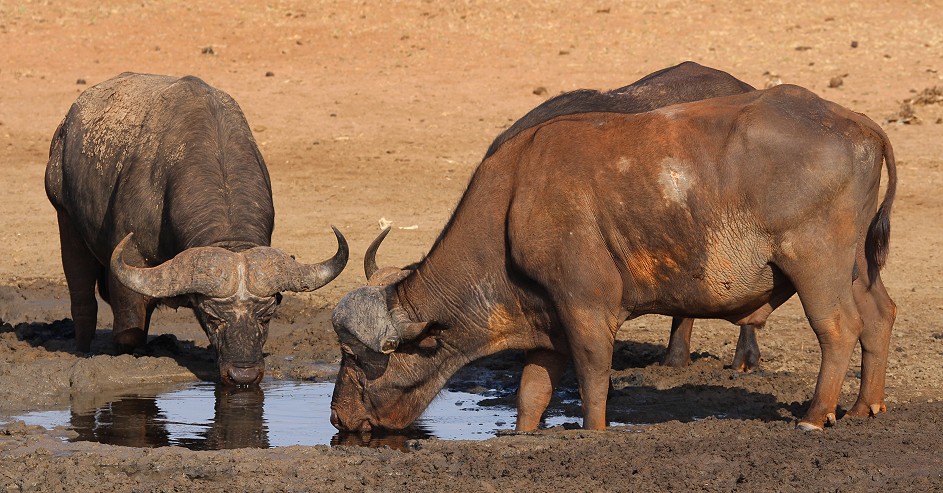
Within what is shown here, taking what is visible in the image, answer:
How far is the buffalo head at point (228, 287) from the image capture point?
9.38 meters

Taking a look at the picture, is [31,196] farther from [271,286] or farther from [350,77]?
[271,286]

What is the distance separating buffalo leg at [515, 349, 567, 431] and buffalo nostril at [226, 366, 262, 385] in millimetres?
2165

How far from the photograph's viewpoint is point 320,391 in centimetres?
1007

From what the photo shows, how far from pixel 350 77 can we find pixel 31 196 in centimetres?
770

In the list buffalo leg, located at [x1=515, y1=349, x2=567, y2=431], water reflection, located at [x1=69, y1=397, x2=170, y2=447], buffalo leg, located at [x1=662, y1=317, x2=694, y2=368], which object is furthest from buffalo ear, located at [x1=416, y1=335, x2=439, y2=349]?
buffalo leg, located at [x1=662, y1=317, x2=694, y2=368]

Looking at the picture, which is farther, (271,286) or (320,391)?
(320,391)

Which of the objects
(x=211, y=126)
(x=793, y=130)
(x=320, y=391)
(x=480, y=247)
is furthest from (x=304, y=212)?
(x=793, y=130)

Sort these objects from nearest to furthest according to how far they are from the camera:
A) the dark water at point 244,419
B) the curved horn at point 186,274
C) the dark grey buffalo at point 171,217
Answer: the dark water at point 244,419 → the curved horn at point 186,274 → the dark grey buffalo at point 171,217

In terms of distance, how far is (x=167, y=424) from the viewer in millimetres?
8898

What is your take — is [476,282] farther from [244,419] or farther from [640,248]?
[244,419]

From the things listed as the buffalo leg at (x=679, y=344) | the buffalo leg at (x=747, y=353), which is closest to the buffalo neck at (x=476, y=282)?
the buffalo leg at (x=679, y=344)

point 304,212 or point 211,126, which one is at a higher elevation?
point 211,126

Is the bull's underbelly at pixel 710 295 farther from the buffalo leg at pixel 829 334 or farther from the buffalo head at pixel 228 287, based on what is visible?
the buffalo head at pixel 228 287

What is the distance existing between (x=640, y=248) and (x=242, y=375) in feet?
10.5
